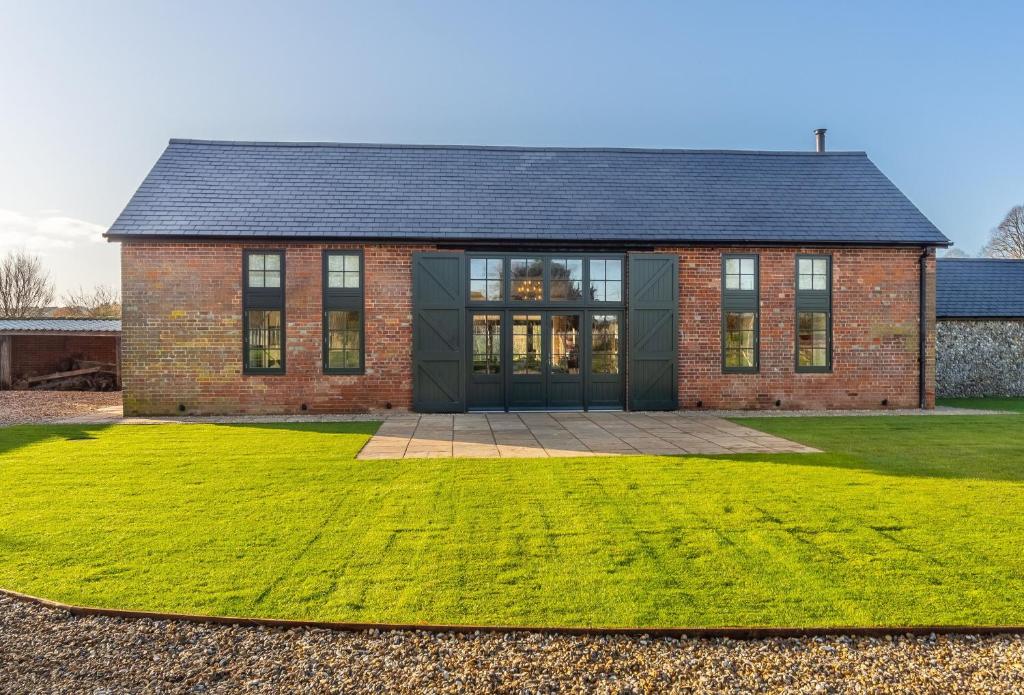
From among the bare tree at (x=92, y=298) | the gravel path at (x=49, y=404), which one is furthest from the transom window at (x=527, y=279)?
the bare tree at (x=92, y=298)

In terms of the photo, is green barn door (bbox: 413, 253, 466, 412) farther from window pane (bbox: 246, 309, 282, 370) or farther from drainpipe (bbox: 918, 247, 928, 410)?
drainpipe (bbox: 918, 247, 928, 410)

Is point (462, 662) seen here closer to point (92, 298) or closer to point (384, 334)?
point (384, 334)

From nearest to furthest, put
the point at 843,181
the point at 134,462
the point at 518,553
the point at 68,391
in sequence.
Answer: the point at 518,553 → the point at 134,462 → the point at 843,181 → the point at 68,391

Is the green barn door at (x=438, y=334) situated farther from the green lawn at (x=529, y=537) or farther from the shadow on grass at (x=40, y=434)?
the shadow on grass at (x=40, y=434)

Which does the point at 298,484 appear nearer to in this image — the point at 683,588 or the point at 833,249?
the point at 683,588

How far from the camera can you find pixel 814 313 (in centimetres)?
1266

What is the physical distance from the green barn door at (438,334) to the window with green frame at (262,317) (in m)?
2.73

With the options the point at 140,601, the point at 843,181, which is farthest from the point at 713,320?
the point at 140,601

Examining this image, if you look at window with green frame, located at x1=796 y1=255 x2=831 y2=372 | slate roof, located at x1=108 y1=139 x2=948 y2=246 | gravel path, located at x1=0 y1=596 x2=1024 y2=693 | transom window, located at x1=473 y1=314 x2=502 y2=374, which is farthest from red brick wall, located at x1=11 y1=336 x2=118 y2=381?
window with green frame, located at x1=796 y1=255 x2=831 y2=372

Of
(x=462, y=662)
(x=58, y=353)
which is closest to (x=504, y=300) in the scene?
(x=462, y=662)

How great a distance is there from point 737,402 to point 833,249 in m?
3.92

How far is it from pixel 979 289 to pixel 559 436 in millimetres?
14414

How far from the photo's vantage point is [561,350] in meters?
12.3

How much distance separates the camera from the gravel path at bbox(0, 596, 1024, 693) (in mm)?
2617
